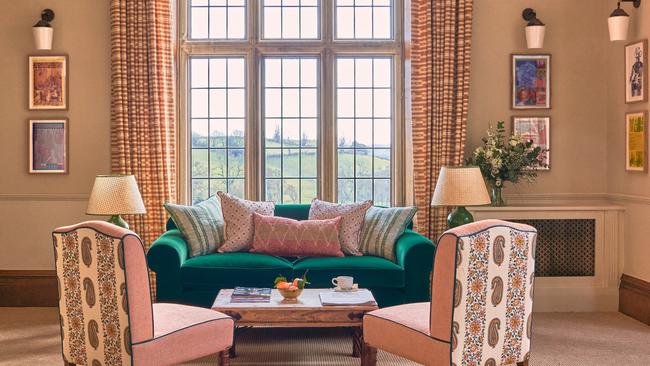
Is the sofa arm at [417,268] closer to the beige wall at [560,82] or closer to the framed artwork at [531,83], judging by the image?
the beige wall at [560,82]

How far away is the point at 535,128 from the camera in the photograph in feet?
23.3

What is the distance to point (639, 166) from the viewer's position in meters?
6.46

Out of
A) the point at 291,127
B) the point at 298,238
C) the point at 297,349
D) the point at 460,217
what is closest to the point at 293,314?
the point at 297,349

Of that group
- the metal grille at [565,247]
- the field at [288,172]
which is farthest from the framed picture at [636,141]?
the field at [288,172]

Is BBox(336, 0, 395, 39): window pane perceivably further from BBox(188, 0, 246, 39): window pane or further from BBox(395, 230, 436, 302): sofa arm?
BBox(395, 230, 436, 302): sofa arm

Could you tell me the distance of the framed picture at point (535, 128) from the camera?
23.2ft

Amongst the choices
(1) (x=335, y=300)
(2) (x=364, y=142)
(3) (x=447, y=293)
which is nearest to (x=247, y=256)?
(1) (x=335, y=300)

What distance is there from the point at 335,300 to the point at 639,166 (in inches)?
125

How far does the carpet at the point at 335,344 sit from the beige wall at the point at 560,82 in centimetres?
141

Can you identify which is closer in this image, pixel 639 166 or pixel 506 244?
pixel 506 244

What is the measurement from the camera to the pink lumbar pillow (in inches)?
242

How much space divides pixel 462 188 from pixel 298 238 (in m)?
1.36

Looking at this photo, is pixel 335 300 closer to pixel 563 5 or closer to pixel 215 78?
pixel 215 78

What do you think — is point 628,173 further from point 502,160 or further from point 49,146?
point 49,146
